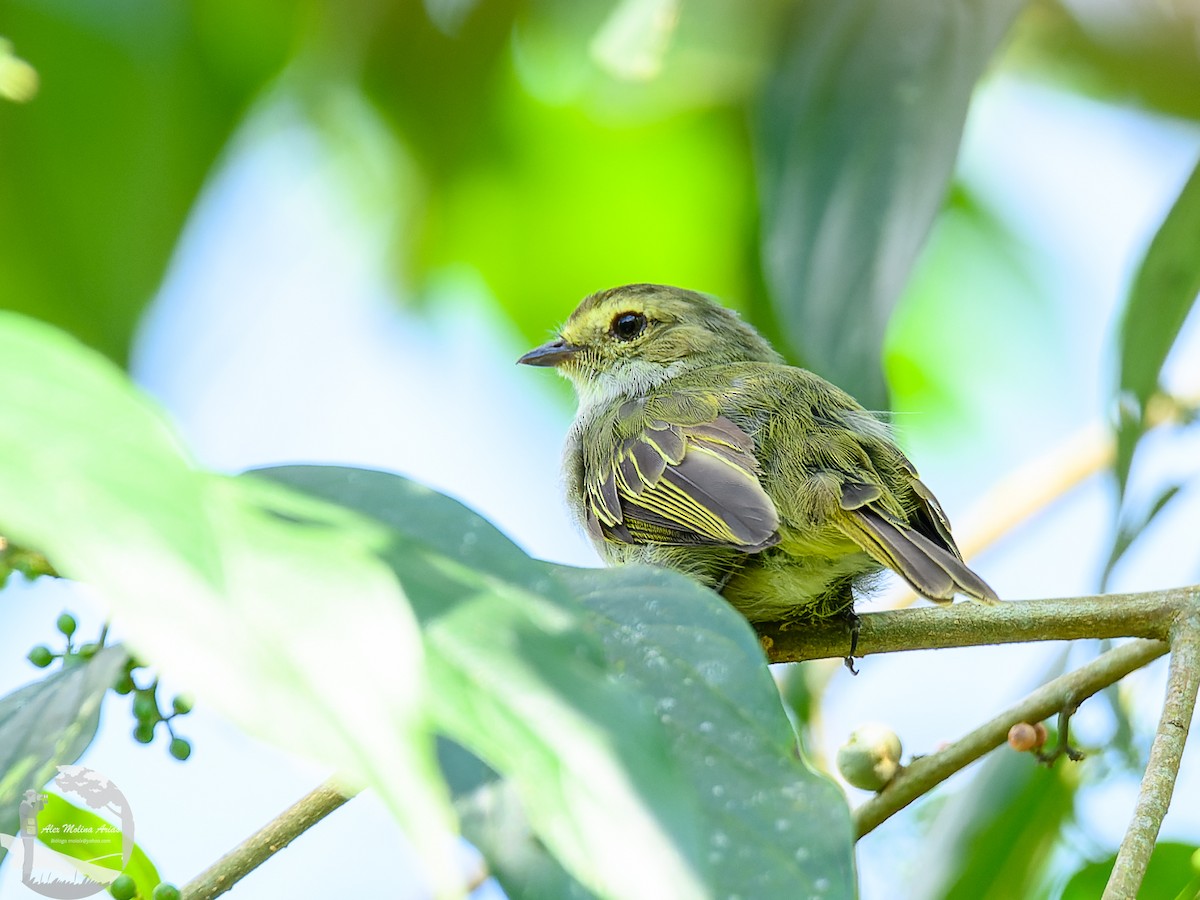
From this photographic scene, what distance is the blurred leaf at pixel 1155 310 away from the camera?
115 inches

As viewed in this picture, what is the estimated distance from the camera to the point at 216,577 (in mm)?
872

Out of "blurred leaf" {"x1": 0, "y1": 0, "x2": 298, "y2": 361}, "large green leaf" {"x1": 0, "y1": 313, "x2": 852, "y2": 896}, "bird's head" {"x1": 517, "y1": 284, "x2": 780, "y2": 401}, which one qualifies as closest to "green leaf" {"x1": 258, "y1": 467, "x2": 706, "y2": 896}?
"large green leaf" {"x1": 0, "y1": 313, "x2": 852, "y2": 896}

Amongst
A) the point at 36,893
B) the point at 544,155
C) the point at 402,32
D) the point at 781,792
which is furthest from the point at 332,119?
the point at 781,792

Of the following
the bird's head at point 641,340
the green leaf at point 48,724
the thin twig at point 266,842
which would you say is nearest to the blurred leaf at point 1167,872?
the thin twig at point 266,842

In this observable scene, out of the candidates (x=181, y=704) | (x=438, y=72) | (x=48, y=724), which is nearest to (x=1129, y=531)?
(x=181, y=704)

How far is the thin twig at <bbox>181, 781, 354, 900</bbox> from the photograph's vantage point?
74.5 inches

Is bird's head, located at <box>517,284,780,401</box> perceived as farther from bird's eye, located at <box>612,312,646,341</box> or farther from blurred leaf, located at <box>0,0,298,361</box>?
blurred leaf, located at <box>0,0,298,361</box>

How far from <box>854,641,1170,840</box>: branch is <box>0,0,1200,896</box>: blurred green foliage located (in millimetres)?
517

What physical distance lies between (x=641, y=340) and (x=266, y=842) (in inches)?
106

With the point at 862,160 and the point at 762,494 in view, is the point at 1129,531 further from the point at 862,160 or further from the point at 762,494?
the point at 862,160

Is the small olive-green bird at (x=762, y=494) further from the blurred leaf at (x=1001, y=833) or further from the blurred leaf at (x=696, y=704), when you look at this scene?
the blurred leaf at (x=696, y=704)

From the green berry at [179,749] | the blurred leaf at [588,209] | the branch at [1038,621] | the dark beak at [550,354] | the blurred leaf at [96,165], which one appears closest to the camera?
the green berry at [179,749]

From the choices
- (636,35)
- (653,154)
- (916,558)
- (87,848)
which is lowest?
(87,848)

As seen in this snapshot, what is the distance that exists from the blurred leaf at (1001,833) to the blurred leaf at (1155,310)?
846 mm
